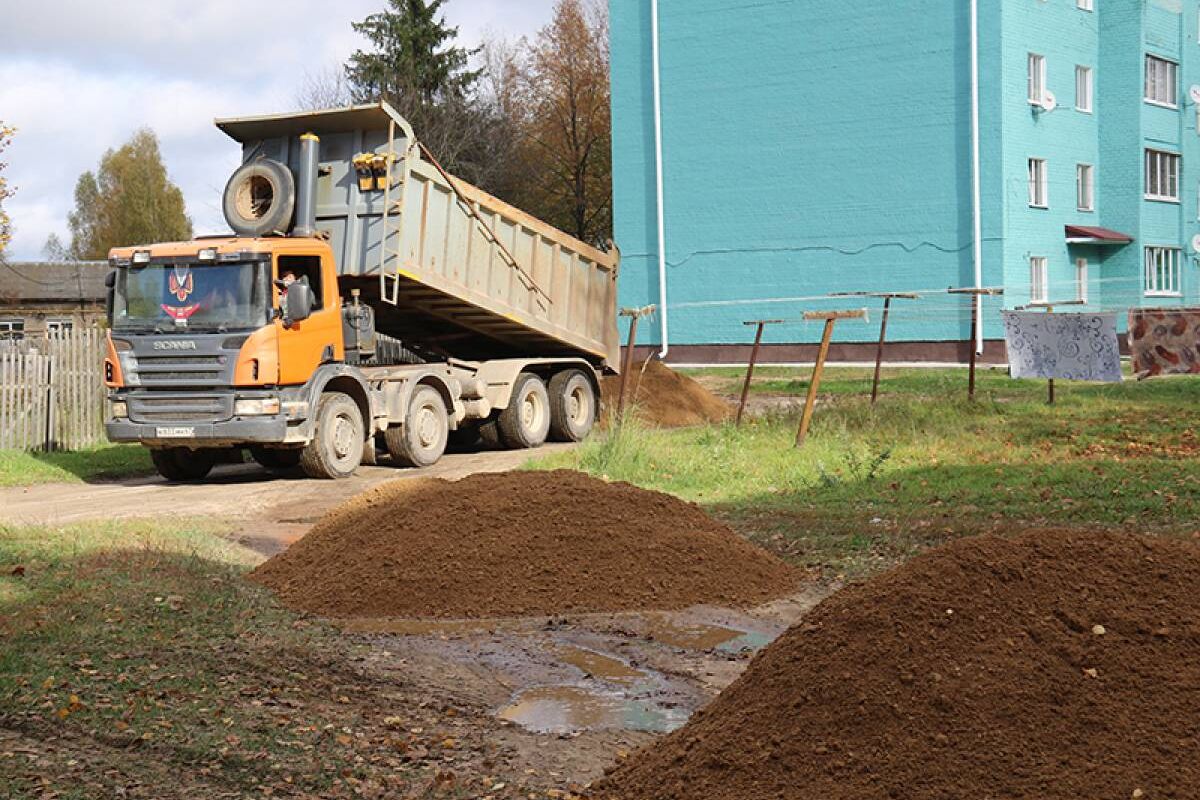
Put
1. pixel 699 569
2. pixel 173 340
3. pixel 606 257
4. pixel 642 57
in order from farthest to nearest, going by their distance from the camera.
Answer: pixel 642 57
pixel 606 257
pixel 173 340
pixel 699 569

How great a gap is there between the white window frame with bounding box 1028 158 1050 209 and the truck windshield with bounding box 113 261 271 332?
97.9 ft

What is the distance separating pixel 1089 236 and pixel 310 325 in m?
31.3

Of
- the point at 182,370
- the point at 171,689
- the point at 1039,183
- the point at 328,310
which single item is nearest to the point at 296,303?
the point at 328,310

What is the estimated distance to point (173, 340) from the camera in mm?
15703

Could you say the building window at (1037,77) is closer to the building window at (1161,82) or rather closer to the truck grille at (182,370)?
the building window at (1161,82)

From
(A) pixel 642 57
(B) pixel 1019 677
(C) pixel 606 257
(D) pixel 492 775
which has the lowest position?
(D) pixel 492 775

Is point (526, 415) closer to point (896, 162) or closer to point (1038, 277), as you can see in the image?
point (896, 162)

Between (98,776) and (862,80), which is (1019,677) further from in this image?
(862,80)

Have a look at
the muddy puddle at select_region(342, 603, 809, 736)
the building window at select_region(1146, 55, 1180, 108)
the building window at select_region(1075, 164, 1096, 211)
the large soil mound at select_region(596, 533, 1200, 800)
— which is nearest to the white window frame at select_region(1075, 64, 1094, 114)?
the building window at select_region(1075, 164, 1096, 211)

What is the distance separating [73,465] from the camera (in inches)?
727

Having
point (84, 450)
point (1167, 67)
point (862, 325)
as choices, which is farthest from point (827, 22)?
point (84, 450)

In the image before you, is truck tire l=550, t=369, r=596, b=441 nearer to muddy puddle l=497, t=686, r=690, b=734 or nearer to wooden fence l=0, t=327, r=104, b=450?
wooden fence l=0, t=327, r=104, b=450

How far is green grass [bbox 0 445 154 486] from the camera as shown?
57.2 feet

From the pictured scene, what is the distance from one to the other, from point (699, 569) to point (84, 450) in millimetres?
12920
